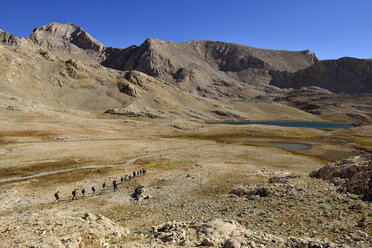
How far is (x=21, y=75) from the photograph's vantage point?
182375mm

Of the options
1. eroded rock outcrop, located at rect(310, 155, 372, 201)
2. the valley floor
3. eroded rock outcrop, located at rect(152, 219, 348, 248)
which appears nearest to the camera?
eroded rock outcrop, located at rect(152, 219, 348, 248)

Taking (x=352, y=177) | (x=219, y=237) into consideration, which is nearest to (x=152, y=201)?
(x=219, y=237)

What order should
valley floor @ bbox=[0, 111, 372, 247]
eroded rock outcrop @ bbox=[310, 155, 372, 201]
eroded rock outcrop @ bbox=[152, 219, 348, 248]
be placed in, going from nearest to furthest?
eroded rock outcrop @ bbox=[152, 219, 348, 248] < valley floor @ bbox=[0, 111, 372, 247] < eroded rock outcrop @ bbox=[310, 155, 372, 201]

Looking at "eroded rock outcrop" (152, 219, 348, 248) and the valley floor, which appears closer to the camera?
"eroded rock outcrop" (152, 219, 348, 248)

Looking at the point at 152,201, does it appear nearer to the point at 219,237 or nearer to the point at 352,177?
the point at 219,237

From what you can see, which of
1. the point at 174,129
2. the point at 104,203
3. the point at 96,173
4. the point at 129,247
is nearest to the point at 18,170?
the point at 96,173

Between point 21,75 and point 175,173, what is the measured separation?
197m

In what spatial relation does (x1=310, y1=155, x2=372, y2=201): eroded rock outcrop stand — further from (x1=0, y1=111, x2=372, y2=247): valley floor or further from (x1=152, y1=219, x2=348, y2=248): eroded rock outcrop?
(x1=152, y1=219, x2=348, y2=248): eroded rock outcrop

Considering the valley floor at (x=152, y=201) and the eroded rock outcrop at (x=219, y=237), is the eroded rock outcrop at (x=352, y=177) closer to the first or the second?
the valley floor at (x=152, y=201)

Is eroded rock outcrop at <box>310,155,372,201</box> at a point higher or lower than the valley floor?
higher

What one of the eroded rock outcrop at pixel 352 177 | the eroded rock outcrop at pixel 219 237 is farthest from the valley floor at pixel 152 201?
the eroded rock outcrop at pixel 352 177

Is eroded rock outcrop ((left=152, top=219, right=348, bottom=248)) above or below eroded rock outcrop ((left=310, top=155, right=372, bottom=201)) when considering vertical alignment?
below

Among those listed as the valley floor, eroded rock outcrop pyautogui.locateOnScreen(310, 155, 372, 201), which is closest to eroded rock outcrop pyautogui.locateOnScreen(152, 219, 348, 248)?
the valley floor

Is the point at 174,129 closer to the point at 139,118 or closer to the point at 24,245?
the point at 139,118
